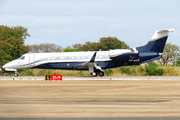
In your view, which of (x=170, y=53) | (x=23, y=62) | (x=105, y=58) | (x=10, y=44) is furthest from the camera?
(x=170, y=53)

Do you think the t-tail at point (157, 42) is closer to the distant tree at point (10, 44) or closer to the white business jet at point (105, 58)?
the white business jet at point (105, 58)

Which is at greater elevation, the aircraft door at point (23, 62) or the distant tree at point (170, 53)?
the distant tree at point (170, 53)

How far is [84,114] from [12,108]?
3032 millimetres

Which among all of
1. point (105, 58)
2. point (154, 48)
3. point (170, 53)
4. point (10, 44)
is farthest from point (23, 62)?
point (170, 53)

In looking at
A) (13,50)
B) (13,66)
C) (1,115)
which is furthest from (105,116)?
(13,50)

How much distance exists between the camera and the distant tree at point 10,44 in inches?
1350

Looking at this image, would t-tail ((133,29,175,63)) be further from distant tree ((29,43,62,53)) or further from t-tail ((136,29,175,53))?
distant tree ((29,43,62,53))

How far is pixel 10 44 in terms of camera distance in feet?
113

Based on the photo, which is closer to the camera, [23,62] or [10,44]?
[23,62]

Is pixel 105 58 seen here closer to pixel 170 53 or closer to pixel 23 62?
pixel 23 62

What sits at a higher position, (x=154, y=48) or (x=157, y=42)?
(x=157, y=42)

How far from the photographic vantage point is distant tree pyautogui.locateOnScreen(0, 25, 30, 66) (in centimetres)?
3428

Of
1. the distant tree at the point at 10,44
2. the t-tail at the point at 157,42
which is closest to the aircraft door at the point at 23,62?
the distant tree at the point at 10,44

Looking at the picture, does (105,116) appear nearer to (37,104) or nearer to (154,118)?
(154,118)
